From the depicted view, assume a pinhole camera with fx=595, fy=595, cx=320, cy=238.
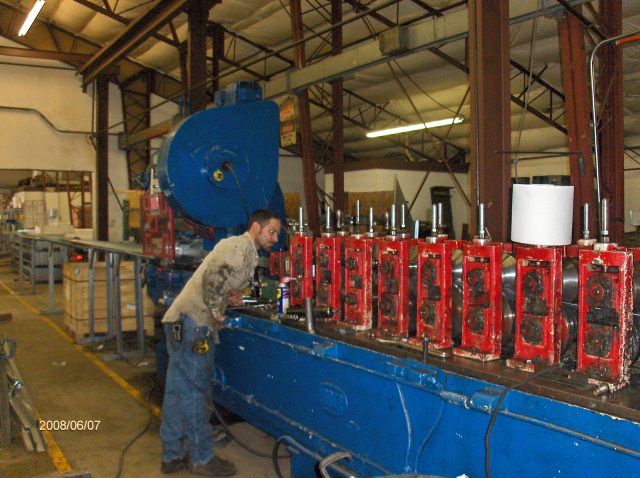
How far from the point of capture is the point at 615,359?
1.74 metres

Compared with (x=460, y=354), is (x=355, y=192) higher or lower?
higher

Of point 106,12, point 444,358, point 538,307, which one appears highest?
point 106,12

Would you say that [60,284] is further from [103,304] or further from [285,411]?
[285,411]

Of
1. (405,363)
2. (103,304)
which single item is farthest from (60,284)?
(405,363)

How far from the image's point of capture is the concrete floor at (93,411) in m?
3.16

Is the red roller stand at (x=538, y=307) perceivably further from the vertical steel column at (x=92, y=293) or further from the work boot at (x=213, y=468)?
the vertical steel column at (x=92, y=293)

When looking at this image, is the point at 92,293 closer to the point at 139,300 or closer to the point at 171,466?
the point at 139,300

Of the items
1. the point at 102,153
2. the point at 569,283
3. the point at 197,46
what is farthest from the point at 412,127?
the point at 569,283

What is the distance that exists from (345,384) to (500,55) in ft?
5.07

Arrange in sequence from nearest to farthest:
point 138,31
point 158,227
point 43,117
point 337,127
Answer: point 158,227
point 138,31
point 337,127
point 43,117

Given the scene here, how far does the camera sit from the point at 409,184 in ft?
35.3

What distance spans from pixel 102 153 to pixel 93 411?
7446 mm

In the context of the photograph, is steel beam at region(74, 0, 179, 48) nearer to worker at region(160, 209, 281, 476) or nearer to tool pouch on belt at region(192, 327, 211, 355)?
worker at region(160, 209, 281, 476)

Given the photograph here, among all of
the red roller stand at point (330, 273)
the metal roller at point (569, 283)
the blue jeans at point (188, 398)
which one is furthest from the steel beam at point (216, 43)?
the metal roller at point (569, 283)
